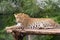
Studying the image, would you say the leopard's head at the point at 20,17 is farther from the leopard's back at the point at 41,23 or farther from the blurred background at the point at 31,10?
the blurred background at the point at 31,10

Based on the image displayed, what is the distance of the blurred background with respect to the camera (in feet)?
13.8

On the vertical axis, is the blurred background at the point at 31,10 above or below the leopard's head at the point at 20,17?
below

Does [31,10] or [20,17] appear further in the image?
[31,10]

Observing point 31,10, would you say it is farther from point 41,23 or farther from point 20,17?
point 20,17

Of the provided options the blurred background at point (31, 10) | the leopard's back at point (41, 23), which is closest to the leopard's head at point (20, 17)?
the leopard's back at point (41, 23)

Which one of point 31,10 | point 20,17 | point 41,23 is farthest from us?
point 31,10

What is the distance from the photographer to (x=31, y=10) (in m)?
4.21

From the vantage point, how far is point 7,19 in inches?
171

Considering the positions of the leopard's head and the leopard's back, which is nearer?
the leopard's head

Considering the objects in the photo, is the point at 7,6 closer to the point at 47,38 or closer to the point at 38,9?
the point at 38,9

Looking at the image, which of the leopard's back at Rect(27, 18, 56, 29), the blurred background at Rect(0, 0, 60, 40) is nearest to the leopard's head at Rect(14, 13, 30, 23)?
the leopard's back at Rect(27, 18, 56, 29)

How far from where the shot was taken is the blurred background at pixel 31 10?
4199 mm

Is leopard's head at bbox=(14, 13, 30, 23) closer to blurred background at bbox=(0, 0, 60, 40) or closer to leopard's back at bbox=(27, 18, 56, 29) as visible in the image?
leopard's back at bbox=(27, 18, 56, 29)

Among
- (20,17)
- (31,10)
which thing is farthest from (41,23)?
(31,10)
